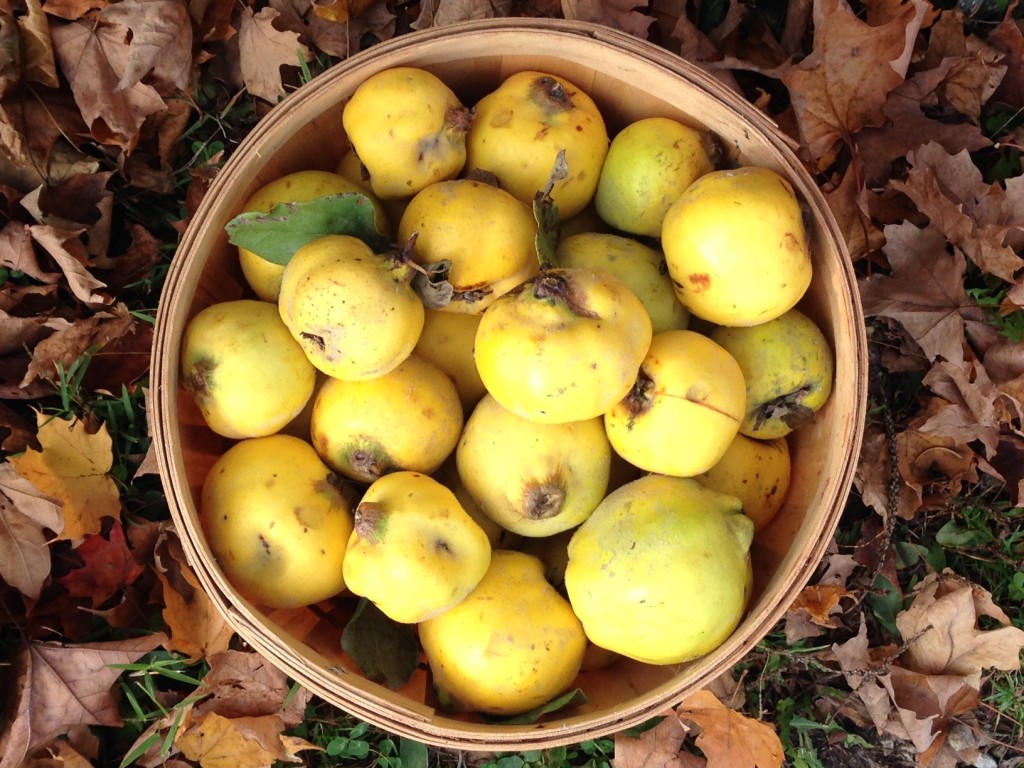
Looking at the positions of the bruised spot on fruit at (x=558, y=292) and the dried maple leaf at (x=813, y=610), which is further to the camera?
the dried maple leaf at (x=813, y=610)

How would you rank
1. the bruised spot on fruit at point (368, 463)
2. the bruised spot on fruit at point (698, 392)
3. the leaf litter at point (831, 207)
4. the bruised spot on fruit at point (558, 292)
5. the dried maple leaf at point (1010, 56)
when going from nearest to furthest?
1. the bruised spot on fruit at point (558, 292)
2. the bruised spot on fruit at point (698, 392)
3. the bruised spot on fruit at point (368, 463)
4. the leaf litter at point (831, 207)
5. the dried maple leaf at point (1010, 56)

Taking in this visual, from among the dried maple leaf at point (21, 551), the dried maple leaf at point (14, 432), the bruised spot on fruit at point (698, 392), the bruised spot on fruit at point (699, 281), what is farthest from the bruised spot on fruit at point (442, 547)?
the dried maple leaf at point (14, 432)

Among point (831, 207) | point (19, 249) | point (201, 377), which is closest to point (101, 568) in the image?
point (201, 377)

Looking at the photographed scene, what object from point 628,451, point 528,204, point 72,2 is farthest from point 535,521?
point 72,2

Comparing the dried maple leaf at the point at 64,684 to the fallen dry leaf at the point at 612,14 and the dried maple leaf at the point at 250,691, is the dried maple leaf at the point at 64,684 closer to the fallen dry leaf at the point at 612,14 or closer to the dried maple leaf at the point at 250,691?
the dried maple leaf at the point at 250,691

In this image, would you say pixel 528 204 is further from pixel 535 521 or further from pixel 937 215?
pixel 937 215

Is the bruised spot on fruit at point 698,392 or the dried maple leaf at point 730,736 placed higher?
the bruised spot on fruit at point 698,392

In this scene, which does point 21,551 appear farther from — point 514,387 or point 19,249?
point 514,387

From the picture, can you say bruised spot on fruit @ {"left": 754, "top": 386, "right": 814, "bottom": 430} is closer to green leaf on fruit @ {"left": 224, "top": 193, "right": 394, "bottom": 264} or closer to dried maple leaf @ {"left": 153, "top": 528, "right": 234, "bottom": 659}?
green leaf on fruit @ {"left": 224, "top": 193, "right": 394, "bottom": 264}
